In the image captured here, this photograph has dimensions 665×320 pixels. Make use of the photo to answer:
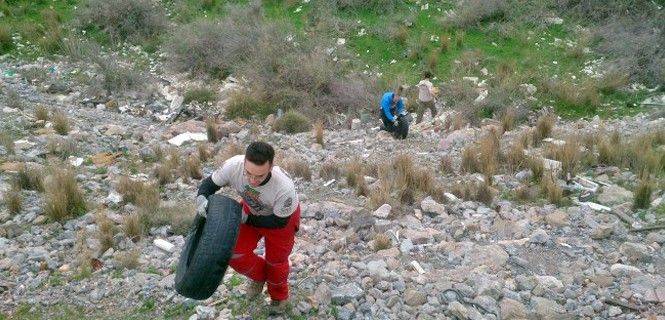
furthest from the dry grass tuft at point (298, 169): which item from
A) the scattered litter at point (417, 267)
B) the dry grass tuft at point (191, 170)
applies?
the scattered litter at point (417, 267)

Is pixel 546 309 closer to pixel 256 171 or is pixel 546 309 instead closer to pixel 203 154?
pixel 256 171

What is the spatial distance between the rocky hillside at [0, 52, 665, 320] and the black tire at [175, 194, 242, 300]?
725 millimetres

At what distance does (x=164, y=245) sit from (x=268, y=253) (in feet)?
5.55

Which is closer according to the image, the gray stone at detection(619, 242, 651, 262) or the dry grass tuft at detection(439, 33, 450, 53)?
the gray stone at detection(619, 242, 651, 262)

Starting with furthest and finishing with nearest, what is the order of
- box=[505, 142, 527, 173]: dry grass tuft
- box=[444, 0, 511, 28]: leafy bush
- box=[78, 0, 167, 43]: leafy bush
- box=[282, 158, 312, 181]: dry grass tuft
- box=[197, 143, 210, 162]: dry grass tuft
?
box=[78, 0, 167, 43]: leafy bush < box=[444, 0, 511, 28]: leafy bush < box=[197, 143, 210, 162]: dry grass tuft < box=[505, 142, 527, 173]: dry grass tuft < box=[282, 158, 312, 181]: dry grass tuft

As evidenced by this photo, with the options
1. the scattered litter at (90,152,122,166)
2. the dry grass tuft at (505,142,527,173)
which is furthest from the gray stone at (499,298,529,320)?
the scattered litter at (90,152,122,166)

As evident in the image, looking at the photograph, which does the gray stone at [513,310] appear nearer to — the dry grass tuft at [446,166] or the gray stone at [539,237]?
the gray stone at [539,237]

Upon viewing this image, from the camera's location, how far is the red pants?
4176 mm

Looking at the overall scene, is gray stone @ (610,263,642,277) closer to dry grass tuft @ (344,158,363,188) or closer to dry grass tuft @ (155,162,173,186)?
dry grass tuft @ (344,158,363,188)

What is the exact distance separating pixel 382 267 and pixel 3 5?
14.8 metres

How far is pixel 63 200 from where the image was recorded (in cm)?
613

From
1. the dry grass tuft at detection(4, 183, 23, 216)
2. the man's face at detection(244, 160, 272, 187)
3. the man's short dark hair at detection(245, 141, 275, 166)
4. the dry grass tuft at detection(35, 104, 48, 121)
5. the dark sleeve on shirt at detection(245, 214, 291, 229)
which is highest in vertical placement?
the man's short dark hair at detection(245, 141, 275, 166)

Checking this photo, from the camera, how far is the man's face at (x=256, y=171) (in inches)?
150

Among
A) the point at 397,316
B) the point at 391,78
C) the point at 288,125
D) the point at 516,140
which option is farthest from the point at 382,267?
the point at 391,78
